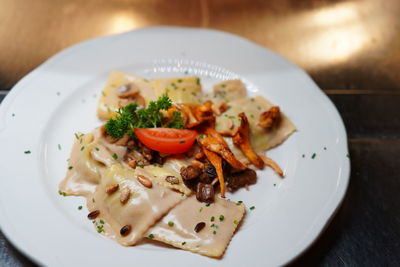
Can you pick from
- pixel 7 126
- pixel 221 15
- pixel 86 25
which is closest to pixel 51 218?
pixel 7 126

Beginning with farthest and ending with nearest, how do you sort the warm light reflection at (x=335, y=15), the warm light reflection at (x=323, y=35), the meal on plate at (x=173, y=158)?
the warm light reflection at (x=335, y=15)
the warm light reflection at (x=323, y=35)
the meal on plate at (x=173, y=158)

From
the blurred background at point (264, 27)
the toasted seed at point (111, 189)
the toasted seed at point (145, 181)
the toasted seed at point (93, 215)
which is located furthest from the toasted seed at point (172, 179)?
the blurred background at point (264, 27)

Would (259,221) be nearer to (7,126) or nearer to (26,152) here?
(26,152)

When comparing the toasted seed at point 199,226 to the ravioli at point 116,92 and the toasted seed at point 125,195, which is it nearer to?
the toasted seed at point 125,195

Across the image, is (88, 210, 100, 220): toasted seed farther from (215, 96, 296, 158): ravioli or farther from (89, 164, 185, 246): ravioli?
(215, 96, 296, 158): ravioli

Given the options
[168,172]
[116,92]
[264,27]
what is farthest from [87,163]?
[264,27]

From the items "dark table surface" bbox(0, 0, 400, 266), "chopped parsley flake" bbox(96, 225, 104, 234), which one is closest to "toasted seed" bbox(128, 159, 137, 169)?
"chopped parsley flake" bbox(96, 225, 104, 234)
